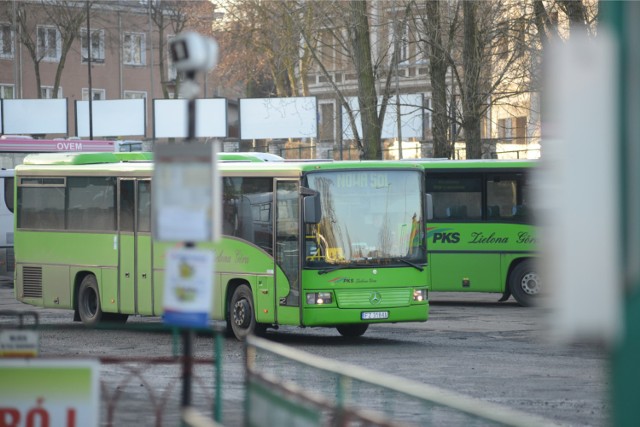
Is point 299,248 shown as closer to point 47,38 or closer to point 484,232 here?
point 484,232

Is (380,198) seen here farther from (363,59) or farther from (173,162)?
(363,59)

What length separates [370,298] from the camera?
21.5 m

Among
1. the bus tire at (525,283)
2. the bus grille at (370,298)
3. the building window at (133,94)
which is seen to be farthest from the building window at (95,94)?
the bus grille at (370,298)

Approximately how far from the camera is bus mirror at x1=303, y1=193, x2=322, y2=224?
2112 cm

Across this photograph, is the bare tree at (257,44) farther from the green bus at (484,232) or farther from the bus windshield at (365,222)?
the bus windshield at (365,222)

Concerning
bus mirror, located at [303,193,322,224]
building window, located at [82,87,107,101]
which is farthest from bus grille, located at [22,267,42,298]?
building window, located at [82,87,107,101]

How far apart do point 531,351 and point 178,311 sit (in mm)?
12038

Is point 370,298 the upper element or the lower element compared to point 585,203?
lower

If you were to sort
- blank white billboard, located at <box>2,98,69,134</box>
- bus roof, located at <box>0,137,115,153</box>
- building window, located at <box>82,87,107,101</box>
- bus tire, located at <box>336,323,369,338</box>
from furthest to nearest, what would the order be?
building window, located at <box>82,87,107,101</box>
blank white billboard, located at <box>2,98,69,134</box>
bus roof, located at <box>0,137,115,153</box>
bus tire, located at <box>336,323,369,338</box>

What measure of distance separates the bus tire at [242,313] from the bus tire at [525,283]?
27.5 feet

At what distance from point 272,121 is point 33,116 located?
1030cm

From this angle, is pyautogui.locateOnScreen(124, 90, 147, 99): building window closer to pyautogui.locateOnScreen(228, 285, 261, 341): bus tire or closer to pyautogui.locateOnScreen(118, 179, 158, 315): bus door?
pyautogui.locateOnScreen(118, 179, 158, 315): bus door

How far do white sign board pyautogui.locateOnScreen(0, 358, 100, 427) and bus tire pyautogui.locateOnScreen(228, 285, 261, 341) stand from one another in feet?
41.7

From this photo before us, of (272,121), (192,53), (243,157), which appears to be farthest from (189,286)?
(272,121)
